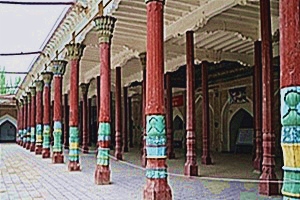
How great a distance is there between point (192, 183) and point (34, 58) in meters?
12.4

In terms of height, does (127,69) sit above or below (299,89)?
above

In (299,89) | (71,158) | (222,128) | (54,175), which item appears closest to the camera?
(299,89)

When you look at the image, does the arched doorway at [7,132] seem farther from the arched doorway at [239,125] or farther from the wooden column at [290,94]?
the wooden column at [290,94]

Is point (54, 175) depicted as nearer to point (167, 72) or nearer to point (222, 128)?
point (167, 72)

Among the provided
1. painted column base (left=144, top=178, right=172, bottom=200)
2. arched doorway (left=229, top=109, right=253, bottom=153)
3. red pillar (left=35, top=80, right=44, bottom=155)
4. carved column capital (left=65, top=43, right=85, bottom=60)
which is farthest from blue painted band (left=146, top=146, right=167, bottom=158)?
arched doorway (left=229, top=109, right=253, bottom=153)

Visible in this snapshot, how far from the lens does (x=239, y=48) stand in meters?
14.4

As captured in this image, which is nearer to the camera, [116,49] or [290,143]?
[290,143]

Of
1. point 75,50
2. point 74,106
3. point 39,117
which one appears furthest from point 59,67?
point 39,117

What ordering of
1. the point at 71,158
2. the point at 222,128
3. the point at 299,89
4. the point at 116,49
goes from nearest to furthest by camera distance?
the point at 299,89 → the point at 71,158 → the point at 116,49 → the point at 222,128

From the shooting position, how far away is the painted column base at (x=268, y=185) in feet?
24.4

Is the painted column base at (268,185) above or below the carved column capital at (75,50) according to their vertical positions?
below

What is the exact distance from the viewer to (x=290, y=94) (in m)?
3.23

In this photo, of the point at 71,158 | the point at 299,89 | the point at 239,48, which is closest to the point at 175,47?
the point at 239,48

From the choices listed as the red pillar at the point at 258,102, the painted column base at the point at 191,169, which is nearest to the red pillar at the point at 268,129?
the painted column base at the point at 191,169
